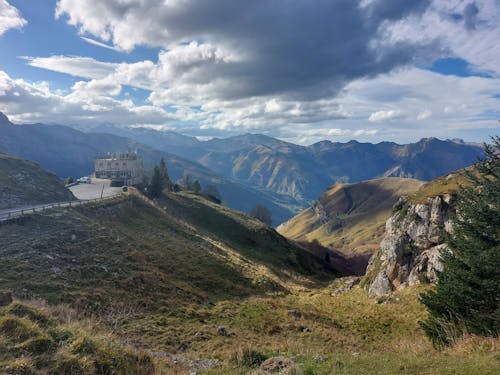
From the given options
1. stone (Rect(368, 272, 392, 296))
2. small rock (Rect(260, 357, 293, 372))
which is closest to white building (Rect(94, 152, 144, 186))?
stone (Rect(368, 272, 392, 296))

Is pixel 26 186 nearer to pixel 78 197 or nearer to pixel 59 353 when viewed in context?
pixel 78 197

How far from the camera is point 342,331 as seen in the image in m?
26.3

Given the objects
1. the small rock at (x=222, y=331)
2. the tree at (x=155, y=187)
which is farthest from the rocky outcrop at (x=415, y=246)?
the tree at (x=155, y=187)

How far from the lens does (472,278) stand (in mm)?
14961

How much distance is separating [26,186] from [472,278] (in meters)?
66.0

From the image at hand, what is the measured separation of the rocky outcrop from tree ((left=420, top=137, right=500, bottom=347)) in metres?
21.3

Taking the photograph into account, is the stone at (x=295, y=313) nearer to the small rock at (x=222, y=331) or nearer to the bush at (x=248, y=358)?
the small rock at (x=222, y=331)

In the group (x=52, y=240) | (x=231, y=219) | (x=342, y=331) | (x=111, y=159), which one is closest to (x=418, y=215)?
(x=342, y=331)

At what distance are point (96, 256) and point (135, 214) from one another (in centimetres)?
A: 2554

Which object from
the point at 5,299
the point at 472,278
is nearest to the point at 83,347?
the point at 5,299

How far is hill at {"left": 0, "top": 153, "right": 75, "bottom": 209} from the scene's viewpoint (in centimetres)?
4903

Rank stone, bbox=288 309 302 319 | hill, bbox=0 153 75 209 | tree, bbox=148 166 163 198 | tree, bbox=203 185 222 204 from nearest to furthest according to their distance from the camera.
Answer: stone, bbox=288 309 302 319, hill, bbox=0 153 75 209, tree, bbox=148 166 163 198, tree, bbox=203 185 222 204

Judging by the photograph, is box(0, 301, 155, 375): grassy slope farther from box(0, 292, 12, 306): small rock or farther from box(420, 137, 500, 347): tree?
box(420, 137, 500, 347): tree

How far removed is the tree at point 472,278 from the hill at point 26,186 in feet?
183
